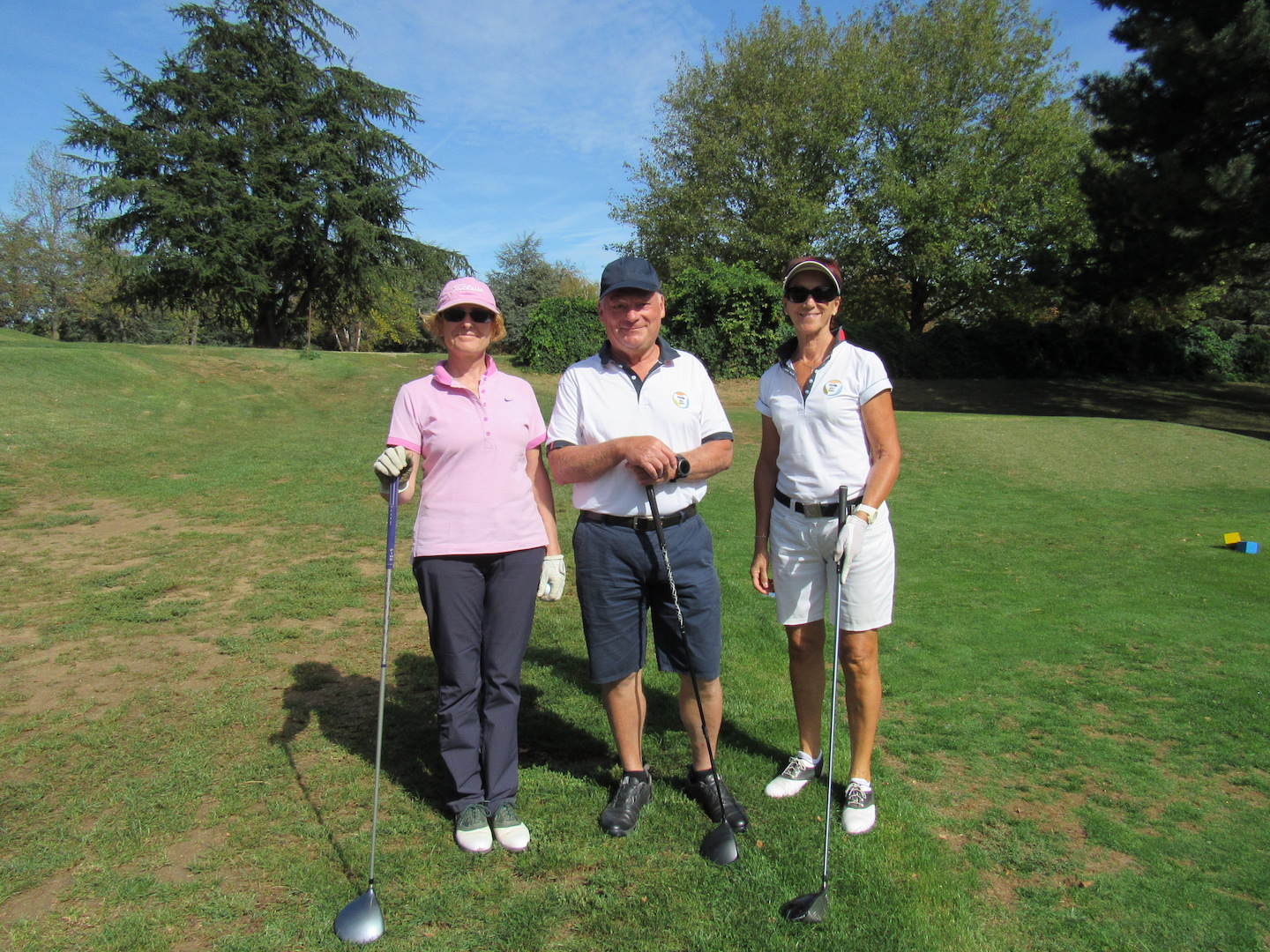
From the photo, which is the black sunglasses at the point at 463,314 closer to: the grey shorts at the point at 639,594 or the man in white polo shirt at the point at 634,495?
the man in white polo shirt at the point at 634,495

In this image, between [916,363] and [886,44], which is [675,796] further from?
[886,44]

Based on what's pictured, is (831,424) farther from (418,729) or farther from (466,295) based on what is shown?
(418,729)

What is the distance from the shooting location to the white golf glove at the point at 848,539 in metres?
3.11

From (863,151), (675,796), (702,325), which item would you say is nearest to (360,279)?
(702,325)

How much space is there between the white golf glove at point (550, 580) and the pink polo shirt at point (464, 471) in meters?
0.15

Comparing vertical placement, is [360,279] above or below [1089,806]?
above

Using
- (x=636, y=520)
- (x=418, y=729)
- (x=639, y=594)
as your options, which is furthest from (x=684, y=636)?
(x=418, y=729)

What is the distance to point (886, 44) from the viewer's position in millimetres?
32062

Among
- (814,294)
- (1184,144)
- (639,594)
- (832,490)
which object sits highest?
(1184,144)

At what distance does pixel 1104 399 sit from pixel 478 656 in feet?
89.2

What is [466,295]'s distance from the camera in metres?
3.24

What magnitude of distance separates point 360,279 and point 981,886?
31.6 m

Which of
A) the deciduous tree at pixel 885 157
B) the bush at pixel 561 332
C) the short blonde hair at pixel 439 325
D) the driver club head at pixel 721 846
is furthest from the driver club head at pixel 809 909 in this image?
the deciduous tree at pixel 885 157

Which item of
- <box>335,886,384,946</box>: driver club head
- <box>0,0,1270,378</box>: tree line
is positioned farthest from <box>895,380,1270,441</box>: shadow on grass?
<box>335,886,384,946</box>: driver club head
